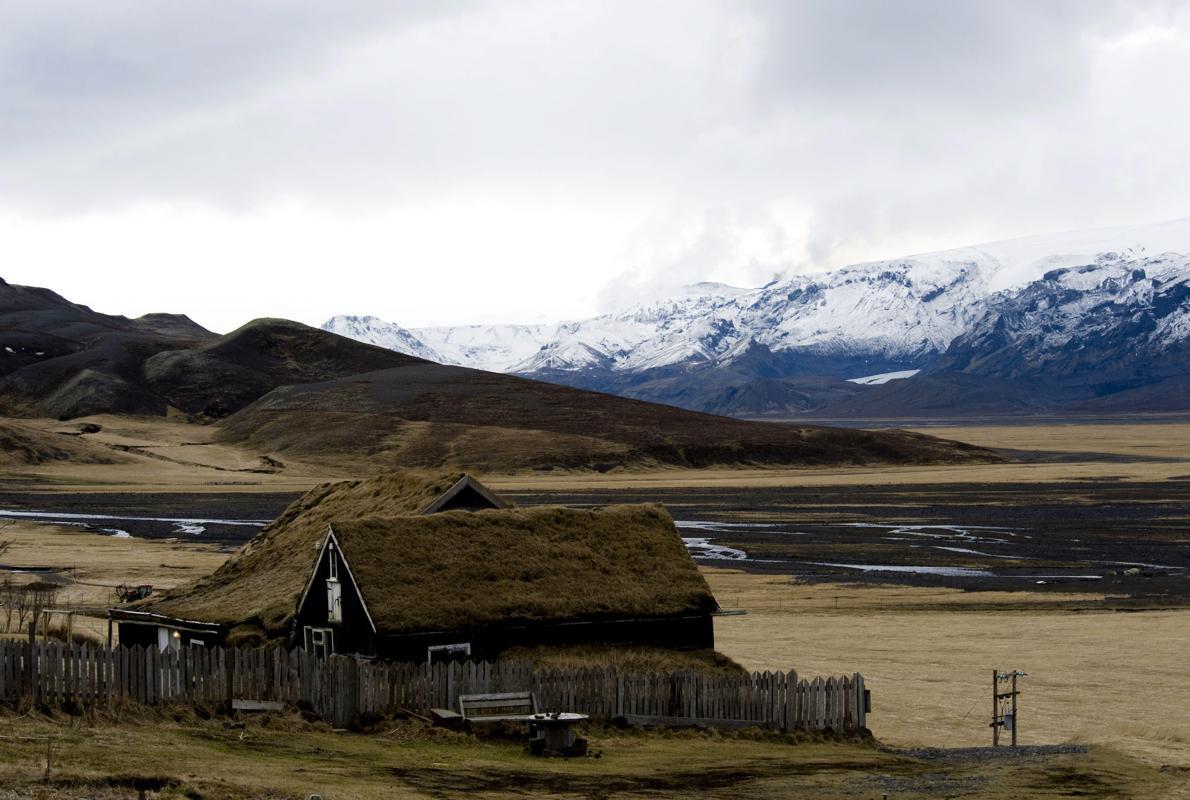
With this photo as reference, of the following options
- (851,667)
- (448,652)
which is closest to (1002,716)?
(851,667)

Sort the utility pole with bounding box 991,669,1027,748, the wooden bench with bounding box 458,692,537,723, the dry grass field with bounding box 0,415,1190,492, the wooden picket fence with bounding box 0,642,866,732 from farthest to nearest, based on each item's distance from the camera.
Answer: the dry grass field with bounding box 0,415,1190,492 → the utility pole with bounding box 991,669,1027,748 → the wooden bench with bounding box 458,692,537,723 → the wooden picket fence with bounding box 0,642,866,732

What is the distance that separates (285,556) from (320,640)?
21.4 feet

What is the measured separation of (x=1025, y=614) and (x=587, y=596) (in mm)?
27091

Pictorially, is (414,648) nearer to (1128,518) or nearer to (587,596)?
(587,596)

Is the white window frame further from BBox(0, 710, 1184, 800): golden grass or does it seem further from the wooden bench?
BBox(0, 710, 1184, 800): golden grass

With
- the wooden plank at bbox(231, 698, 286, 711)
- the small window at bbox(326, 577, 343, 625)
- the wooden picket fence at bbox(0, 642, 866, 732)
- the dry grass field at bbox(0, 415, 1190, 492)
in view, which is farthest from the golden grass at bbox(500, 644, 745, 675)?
the dry grass field at bbox(0, 415, 1190, 492)

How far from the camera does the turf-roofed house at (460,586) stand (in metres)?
30.1

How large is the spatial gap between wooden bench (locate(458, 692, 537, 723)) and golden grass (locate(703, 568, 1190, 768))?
7.76 meters

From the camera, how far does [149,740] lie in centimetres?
2100

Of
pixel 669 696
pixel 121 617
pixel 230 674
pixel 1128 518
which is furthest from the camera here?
pixel 1128 518

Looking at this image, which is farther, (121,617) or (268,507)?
(268,507)

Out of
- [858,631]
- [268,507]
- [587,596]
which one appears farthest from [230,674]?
[268,507]

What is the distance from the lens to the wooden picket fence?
2341cm

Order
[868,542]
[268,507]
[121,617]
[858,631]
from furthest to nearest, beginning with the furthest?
[268,507], [868,542], [858,631], [121,617]
